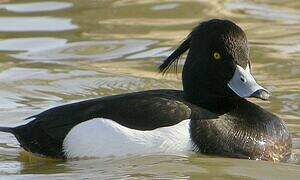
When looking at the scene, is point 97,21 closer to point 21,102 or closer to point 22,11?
point 22,11

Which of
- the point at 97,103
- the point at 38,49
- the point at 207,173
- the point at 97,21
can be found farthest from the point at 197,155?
the point at 97,21

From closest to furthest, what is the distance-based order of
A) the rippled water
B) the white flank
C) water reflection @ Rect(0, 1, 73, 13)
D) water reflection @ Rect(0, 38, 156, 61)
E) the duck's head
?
1. the rippled water
2. the white flank
3. the duck's head
4. water reflection @ Rect(0, 38, 156, 61)
5. water reflection @ Rect(0, 1, 73, 13)

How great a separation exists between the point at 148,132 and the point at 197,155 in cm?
33

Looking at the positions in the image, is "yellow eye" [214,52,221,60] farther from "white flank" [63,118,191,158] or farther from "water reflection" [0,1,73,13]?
"water reflection" [0,1,73,13]

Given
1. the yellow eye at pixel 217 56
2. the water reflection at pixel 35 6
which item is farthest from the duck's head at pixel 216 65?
the water reflection at pixel 35 6

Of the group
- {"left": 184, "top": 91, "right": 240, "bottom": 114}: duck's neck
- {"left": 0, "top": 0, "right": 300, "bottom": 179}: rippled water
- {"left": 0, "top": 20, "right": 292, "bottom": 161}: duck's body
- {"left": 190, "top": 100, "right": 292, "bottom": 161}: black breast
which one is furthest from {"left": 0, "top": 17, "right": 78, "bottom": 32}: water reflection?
{"left": 190, "top": 100, "right": 292, "bottom": 161}: black breast

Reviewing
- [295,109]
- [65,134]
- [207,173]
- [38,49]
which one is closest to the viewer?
[207,173]

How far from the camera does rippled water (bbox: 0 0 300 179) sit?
6945 mm

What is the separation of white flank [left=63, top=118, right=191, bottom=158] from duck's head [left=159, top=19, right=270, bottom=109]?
47 centimetres

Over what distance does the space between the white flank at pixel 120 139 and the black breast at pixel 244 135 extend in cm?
10

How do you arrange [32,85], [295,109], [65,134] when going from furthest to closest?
1. [32,85]
2. [295,109]
3. [65,134]

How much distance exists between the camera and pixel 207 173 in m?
6.77

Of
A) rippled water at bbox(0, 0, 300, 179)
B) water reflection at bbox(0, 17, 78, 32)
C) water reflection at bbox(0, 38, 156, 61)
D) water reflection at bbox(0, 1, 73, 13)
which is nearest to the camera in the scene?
rippled water at bbox(0, 0, 300, 179)

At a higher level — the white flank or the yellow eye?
the yellow eye
